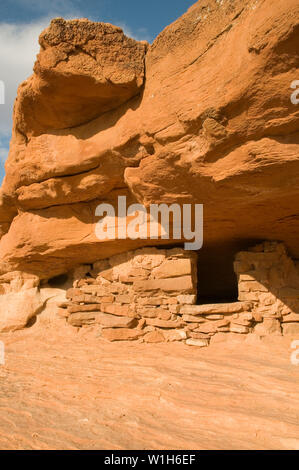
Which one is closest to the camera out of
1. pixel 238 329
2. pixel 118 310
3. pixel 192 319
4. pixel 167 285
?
pixel 238 329

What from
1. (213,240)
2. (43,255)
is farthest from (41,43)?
(213,240)

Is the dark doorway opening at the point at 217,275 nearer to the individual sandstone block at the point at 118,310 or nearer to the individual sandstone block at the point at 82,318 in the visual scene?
the individual sandstone block at the point at 118,310

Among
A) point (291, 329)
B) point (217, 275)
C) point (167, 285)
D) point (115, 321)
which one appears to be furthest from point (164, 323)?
point (217, 275)

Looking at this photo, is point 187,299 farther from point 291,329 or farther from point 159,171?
point 159,171

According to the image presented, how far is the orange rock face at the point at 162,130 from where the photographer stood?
288 centimetres

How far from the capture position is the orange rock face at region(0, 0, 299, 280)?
113 inches

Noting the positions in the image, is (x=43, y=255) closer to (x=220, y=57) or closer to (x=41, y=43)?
(x=41, y=43)

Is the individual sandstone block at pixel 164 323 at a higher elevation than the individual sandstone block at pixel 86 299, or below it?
below

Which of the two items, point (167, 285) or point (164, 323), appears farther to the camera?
point (167, 285)

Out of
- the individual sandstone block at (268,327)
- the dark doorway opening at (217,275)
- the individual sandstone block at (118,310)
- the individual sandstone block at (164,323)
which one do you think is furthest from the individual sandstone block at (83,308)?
the individual sandstone block at (268,327)

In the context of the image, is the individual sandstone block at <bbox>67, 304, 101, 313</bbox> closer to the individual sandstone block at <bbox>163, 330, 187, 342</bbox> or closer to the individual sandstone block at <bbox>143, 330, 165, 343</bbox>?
the individual sandstone block at <bbox>143, 330, 165, 343</bbox>

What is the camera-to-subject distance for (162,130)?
351 cm
